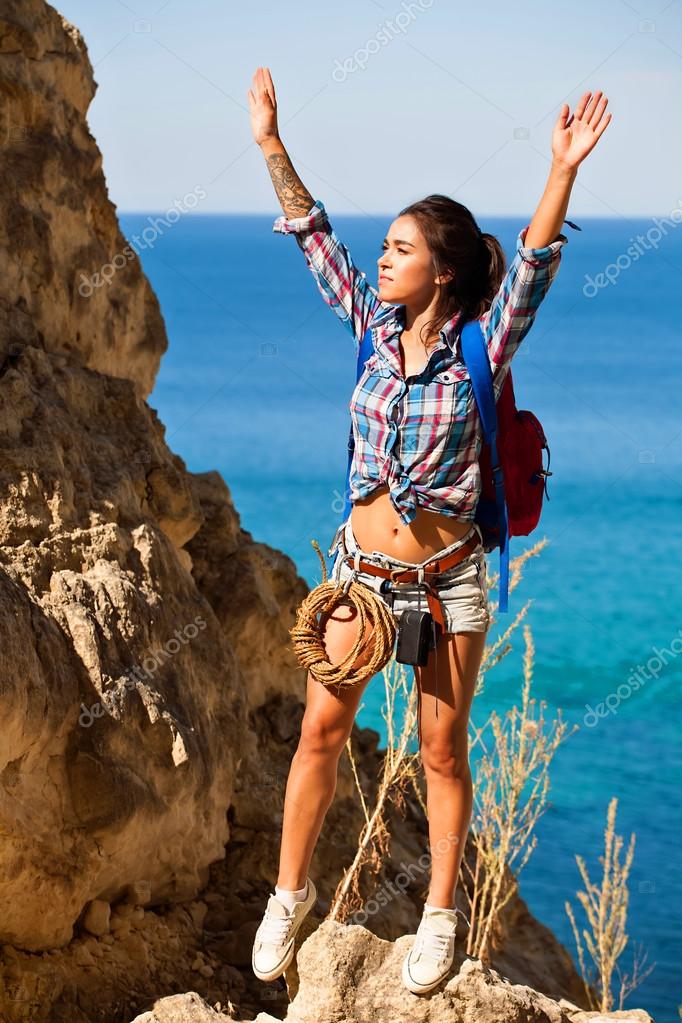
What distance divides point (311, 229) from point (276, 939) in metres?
1.86

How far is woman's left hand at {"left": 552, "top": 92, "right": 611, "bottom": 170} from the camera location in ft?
10.4

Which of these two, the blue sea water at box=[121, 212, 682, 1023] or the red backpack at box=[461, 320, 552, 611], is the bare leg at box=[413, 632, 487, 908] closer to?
the red backpack at box=[461, 320, 552, 611]

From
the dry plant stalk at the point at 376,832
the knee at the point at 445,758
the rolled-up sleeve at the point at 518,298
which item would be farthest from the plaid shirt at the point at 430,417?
the dry plant stalk at the point at 376,832

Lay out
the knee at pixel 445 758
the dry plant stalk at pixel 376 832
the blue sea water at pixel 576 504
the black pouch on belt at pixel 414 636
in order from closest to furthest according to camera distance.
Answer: the black pouch on belt at pixel 414 636 → the knee at pixel 445 758 → the dry plant stalk at pixel 376 832 → the blue sea water at pixel 576 504

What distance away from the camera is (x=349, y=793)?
6367 mm

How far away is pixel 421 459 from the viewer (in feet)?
11.1

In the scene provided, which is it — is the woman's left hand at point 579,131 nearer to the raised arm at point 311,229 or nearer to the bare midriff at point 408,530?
the raised arm at point 311,229

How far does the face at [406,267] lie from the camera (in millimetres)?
3402

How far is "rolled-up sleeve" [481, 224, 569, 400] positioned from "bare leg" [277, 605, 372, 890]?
77cm

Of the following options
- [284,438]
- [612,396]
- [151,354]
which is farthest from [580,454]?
[151,354]

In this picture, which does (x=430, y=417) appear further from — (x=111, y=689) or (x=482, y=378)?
(x=111, y=689)

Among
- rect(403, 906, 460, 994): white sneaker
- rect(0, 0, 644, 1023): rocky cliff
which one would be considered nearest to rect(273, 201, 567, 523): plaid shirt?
rect(403, 906, 460, 994): white sneaker

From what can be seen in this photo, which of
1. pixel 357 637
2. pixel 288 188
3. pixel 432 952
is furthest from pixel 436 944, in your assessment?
pixel 288 188

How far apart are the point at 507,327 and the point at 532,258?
7.1 inches
